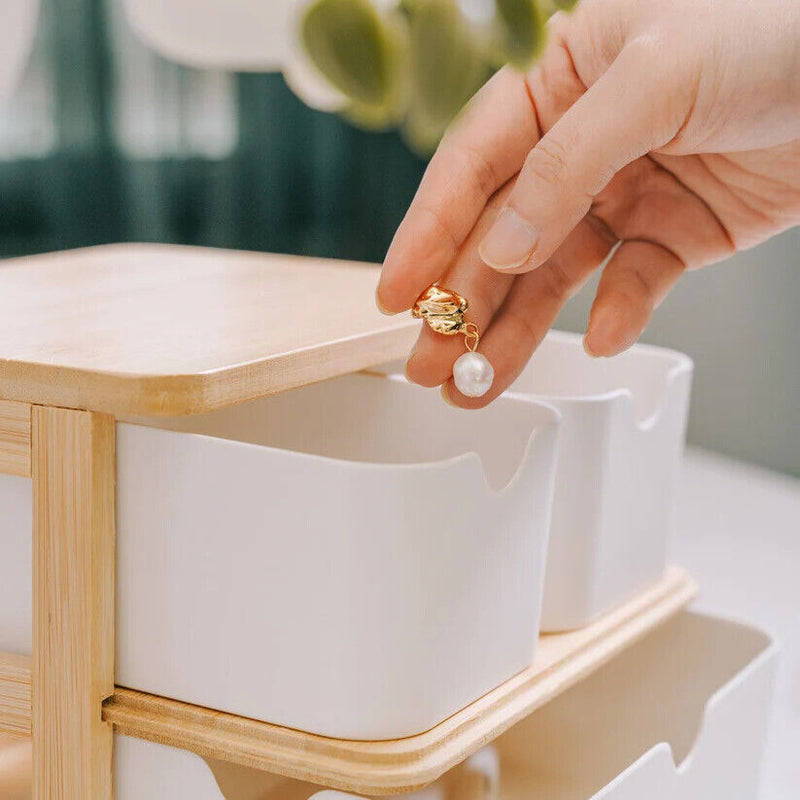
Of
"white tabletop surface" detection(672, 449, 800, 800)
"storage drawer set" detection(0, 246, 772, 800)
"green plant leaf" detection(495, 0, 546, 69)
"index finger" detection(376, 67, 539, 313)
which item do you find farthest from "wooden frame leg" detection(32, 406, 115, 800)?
"white tabletop surface" detection(672, 449, 800, 800)

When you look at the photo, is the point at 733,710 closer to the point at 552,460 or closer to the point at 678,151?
the point at 552,460

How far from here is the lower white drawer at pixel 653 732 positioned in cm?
70

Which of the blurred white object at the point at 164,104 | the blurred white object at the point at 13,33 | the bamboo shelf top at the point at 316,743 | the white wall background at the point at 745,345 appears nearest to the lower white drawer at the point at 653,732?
the bamboo shelf top at the point at 316,743

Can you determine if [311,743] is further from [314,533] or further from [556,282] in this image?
[556,282]

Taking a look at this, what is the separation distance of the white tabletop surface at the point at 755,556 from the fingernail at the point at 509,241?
53cm

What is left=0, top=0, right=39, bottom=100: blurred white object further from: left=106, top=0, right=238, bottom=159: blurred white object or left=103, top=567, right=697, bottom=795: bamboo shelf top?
left=106, top=0, right=238, bottom=159: blurred white object

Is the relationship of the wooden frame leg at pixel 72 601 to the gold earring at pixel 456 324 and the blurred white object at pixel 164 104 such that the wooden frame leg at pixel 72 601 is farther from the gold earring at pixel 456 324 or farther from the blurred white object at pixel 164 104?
the blurred white object at pixel 164 104

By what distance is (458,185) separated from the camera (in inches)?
21.3

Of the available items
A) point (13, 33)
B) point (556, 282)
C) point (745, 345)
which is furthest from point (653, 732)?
point (745, 345)

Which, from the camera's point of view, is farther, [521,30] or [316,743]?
[316,743]

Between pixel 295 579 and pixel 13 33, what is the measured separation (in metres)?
0.26

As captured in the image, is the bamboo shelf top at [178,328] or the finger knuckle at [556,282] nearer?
the bamboo shelf top at [178,328]

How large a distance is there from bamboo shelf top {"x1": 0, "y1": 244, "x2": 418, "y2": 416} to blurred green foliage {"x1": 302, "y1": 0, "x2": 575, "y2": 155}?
304 millimetres

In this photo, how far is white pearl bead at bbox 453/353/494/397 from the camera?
0.50 meters
